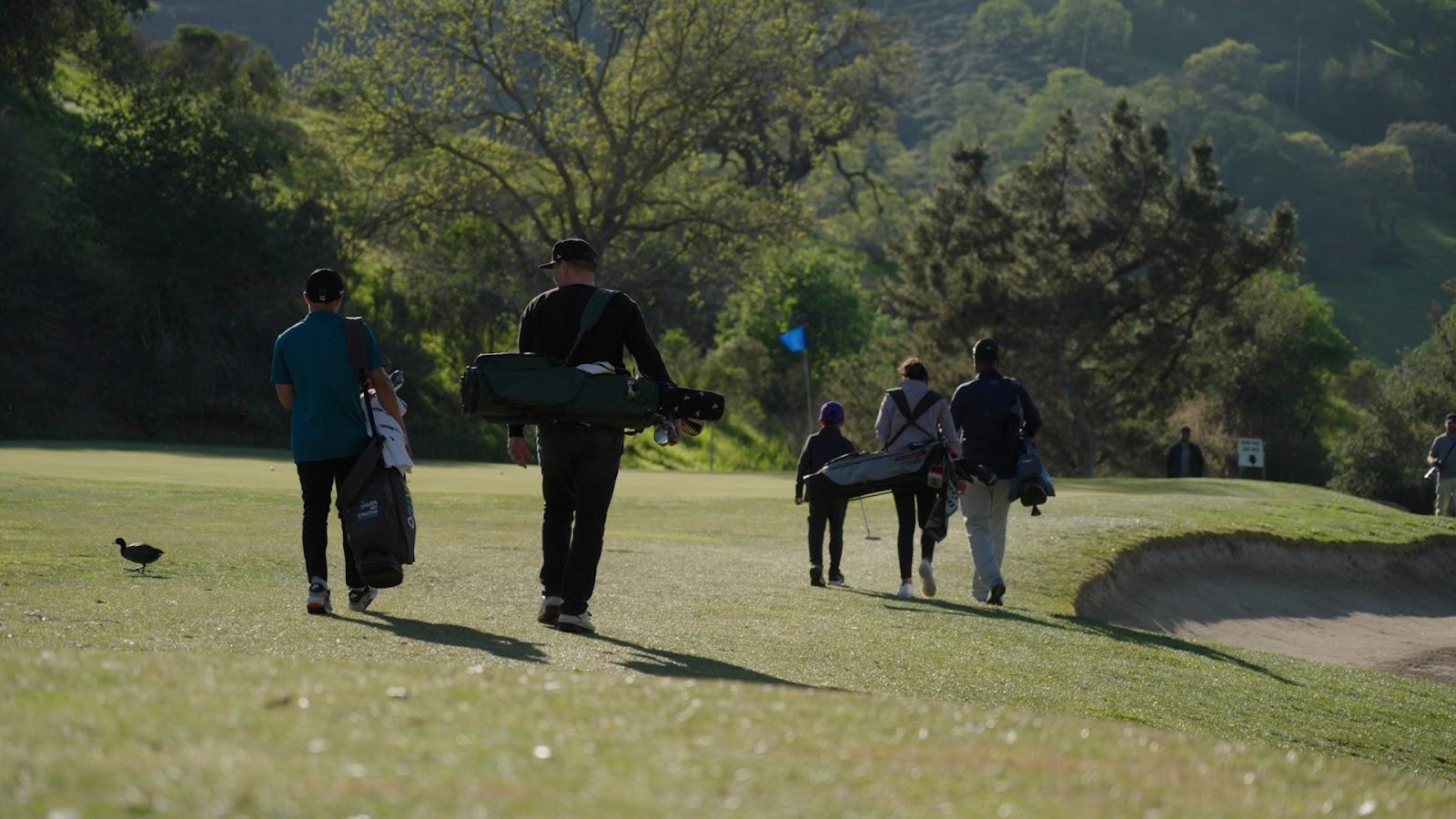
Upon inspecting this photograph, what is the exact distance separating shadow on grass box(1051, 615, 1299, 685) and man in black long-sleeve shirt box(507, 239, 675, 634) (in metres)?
6.15

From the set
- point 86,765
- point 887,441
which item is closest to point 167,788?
point 86,765

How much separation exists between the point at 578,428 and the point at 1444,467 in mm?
28060

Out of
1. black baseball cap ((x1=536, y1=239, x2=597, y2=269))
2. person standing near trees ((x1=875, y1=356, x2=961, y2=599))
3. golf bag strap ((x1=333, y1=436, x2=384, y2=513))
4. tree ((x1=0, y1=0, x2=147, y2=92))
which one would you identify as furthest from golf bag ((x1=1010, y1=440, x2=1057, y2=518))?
tree ((x1=0, y1=0, x2=147, y2=92))

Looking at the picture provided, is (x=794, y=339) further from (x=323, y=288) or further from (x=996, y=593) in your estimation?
(x=323, y=288)

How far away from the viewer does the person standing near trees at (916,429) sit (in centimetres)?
1670

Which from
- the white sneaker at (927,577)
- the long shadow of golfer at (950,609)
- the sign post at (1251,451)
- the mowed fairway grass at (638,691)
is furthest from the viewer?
the sign post at (1251,451)

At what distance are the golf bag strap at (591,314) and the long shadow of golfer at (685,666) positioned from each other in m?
1.80

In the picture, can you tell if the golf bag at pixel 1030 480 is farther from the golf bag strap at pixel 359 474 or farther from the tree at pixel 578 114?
the tree at pixel 578 114

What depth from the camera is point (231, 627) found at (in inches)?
424

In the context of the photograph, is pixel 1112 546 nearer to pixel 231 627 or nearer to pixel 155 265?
pixel 231 627

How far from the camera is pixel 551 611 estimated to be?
11625mm

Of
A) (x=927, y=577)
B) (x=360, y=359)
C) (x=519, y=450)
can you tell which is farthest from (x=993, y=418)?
(x=360, y=359)

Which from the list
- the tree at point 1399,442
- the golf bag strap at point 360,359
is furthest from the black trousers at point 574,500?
the tree at point 1399,442

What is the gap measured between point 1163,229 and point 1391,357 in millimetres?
117168
